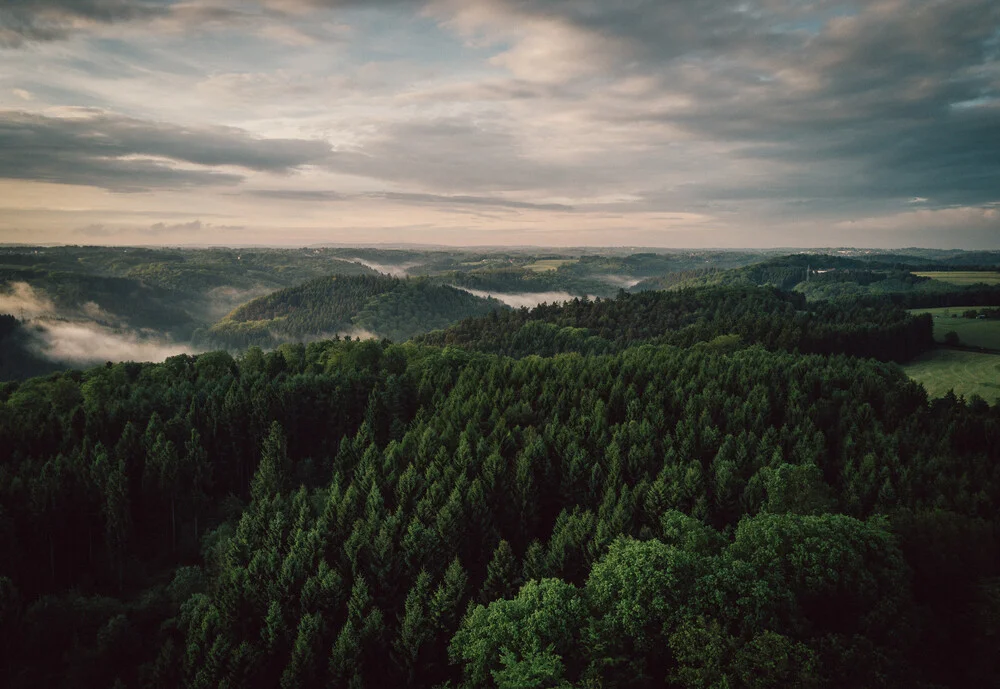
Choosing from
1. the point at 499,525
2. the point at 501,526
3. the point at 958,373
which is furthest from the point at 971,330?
the point at 499,525

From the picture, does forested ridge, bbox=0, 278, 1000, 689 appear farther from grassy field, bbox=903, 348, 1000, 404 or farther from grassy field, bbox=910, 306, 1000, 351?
grassy field, bbox=910, 306, 1000, 351

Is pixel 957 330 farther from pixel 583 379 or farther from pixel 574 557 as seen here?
pixel 574 557

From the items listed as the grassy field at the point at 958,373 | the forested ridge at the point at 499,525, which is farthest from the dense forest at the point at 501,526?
the grassy field at the point at 958,373

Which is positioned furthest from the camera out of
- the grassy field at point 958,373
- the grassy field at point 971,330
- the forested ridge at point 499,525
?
the grassy field at point 971,330

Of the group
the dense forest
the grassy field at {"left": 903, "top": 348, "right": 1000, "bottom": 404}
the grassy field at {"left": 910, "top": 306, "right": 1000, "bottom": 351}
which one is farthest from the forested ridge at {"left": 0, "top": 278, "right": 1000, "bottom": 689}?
the grassy field at {"left": 910, "top": 306, "right": 1000, "bottom": 351}

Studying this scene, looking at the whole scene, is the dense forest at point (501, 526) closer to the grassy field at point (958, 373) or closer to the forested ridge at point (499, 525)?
the forested ridge at point (499, 525)

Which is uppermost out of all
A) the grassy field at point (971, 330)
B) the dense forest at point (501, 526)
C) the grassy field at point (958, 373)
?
the grassy field at point (971, 330)
